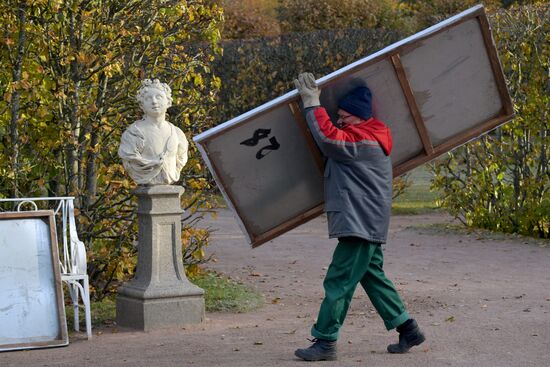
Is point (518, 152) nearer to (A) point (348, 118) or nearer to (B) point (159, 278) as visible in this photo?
(B) point (159, 278)

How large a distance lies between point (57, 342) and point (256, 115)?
6.62ft

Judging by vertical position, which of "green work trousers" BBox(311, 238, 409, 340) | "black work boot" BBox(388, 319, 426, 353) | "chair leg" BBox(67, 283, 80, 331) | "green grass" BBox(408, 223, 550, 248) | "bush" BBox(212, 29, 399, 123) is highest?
"bush" BBox(212, 29, 399, 123)

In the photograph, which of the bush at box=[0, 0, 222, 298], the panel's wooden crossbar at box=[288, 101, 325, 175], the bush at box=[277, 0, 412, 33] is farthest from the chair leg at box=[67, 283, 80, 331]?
the bush at box=[277, 0, 412, 33]

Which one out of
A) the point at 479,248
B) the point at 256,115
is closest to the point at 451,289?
the point at 479,248

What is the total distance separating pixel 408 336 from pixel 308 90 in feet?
5.18

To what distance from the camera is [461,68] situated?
21.7 feet

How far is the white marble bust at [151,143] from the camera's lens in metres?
7.67

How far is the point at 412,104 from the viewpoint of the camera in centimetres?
664

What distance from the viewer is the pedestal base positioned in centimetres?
755

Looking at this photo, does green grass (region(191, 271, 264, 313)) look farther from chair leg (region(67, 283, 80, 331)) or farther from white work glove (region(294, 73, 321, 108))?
white work glove (region(294, 73, 321, 108))

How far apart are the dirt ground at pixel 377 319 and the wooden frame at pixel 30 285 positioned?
14 centimetres

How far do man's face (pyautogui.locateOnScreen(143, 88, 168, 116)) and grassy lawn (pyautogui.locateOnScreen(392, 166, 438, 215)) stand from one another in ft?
22.5

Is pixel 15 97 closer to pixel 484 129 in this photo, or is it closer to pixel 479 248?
pixel 484 129

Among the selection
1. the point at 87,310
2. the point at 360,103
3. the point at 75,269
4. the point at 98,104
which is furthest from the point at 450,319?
the point at 98,104
